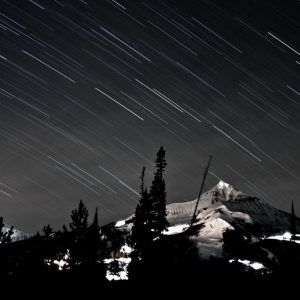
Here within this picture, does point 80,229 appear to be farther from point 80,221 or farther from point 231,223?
point 231,223

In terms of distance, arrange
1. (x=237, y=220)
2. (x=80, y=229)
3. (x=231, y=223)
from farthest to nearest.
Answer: (x=237, y=220) < (x=231, y=223) < (x=80, y=229)

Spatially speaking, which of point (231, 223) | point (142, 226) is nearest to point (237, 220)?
point (231, 223)

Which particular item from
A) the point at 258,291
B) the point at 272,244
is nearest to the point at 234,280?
the point at 258,291

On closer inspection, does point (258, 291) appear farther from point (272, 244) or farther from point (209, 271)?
point (272, 244)

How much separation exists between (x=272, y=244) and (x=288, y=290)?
5183 cm

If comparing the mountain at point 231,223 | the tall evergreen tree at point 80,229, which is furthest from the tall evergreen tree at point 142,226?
the mountain at point 231,223

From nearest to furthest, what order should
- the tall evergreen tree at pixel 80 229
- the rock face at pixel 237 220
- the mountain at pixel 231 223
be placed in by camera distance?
the tall evergreen tree at pixel 80 229 → the mountain at pixel 231 223 → the rock face at pixel 237 220

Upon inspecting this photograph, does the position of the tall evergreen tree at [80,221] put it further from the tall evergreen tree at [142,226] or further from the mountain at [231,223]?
the mountain at [231,223]

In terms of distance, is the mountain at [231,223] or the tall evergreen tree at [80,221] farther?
the mountain at [231,223]

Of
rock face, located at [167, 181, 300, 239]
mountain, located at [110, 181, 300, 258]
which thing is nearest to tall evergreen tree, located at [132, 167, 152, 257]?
mountain, located at [110, 181, 300, 258]

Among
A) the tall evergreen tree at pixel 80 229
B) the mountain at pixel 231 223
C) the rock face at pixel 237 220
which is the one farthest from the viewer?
the rock face at pixel 237 220

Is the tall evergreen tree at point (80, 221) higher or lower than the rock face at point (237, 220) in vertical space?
lower

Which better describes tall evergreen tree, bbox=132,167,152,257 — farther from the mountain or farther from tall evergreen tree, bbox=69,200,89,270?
the mountain

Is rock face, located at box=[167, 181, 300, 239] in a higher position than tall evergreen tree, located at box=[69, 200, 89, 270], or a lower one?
higher
